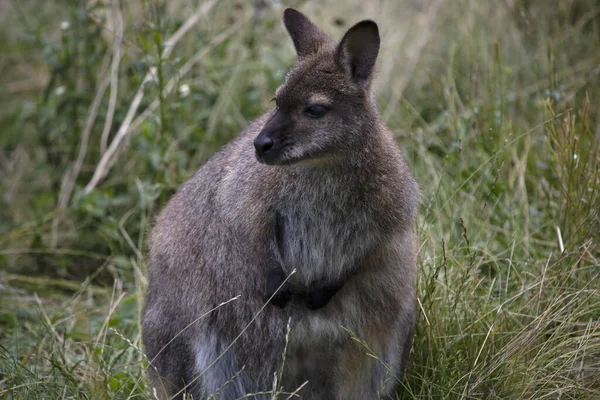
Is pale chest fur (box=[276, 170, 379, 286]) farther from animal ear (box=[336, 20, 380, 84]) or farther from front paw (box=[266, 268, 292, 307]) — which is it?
animal ear (box=[336, 20, 380, 84])

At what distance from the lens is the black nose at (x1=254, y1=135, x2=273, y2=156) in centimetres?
321

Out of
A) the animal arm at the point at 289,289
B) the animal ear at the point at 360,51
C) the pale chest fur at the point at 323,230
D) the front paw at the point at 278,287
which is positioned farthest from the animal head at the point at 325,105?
the front paw at the point at 278,287

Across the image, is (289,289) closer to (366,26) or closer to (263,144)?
(263,144)

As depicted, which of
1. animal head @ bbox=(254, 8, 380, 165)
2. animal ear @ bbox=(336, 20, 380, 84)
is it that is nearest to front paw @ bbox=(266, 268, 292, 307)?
animal head @ bbox=(254, 8, 380, 165)

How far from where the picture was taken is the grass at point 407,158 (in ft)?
12.5

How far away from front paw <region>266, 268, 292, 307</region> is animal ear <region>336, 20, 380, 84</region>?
88 cm

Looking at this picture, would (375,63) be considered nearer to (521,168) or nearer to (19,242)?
(521,168)

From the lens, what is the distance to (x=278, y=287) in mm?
3430

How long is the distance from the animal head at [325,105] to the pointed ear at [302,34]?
0.02m

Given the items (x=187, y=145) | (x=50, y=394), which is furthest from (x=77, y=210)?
(x=50, y=394)

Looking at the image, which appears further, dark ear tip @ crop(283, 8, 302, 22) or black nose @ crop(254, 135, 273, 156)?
dark ear tip @ crop(283, 8, 302, 22)

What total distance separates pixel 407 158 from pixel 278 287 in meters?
2.62

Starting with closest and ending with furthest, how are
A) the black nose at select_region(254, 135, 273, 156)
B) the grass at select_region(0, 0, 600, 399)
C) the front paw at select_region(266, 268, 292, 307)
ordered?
the black nose at select_region(254, 135, 273, 156) → the front paw at select_region(266, 268, 292, 307) → the grass at select_region(0, 0, 600, 399)

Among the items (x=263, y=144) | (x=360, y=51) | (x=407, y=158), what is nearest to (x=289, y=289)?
(x=263, y=144)
